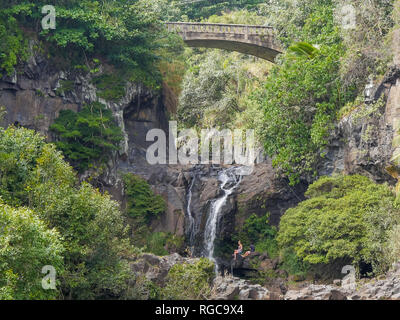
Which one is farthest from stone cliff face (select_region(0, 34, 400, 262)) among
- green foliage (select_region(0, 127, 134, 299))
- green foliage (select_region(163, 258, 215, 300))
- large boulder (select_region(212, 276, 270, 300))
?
large boulder (select_region(212, 276, 270, 300))

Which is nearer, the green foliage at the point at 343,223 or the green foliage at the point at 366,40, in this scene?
the green foliage at the point at 343,223

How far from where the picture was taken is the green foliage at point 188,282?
18.3 metres

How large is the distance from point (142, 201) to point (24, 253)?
512 inches

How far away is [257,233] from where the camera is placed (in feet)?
88.2

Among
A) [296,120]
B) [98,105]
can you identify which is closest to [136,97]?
[98,105]

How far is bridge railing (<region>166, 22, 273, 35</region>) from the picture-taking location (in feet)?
111

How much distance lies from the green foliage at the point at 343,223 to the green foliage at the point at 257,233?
2944 millimetres

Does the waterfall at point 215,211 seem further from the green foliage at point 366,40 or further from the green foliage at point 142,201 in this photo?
the green foliage at point 366,40

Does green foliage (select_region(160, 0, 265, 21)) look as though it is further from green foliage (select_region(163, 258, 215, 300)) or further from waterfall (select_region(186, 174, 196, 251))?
green foliage (select_region(163, 258, 215, 300))

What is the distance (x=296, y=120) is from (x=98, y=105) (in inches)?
396

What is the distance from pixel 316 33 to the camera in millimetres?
28250

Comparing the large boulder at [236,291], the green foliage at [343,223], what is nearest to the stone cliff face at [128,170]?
the green foliage at [343,223]

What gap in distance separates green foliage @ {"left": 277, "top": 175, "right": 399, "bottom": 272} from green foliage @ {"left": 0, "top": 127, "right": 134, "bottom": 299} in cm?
745

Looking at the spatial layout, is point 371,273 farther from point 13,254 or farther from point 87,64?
point 87,64
